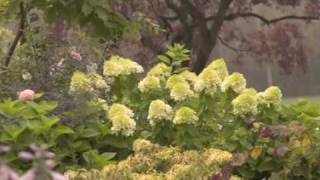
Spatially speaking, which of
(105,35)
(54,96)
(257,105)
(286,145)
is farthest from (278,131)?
(105,35)

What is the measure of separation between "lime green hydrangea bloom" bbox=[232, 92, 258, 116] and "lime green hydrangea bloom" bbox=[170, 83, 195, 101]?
29cm

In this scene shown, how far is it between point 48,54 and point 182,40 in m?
11.9

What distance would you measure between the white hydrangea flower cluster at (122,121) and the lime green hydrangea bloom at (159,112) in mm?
115

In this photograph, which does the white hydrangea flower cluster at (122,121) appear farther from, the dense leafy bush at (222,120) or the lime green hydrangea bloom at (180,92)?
the lime green hydrangea bloom at (180,92)

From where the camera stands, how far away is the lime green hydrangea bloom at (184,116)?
393 centimetres

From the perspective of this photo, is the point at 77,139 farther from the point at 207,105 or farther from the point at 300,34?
the point at 300,34

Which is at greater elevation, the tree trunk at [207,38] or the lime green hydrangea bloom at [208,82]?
the tree trunk at [207,38]

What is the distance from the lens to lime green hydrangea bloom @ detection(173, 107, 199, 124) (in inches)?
155

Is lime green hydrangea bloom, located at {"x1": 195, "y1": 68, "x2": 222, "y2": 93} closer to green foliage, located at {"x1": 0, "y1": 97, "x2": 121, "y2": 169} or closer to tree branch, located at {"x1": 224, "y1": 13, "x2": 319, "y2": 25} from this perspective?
green foliage, located at {"x1": 0, "y1": 97, "x2": 121, "y2": 169}

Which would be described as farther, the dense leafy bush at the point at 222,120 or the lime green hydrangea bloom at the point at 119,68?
the lime green hydrangea bloom at the point at 119,68

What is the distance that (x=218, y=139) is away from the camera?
414 centimetres

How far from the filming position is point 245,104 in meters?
3.99

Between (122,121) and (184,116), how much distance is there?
351 millimetres

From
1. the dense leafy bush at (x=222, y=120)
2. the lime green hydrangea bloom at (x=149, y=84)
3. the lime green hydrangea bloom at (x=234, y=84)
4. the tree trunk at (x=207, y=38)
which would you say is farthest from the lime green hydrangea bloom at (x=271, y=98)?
the tree trunk at (x=207, y=38)
